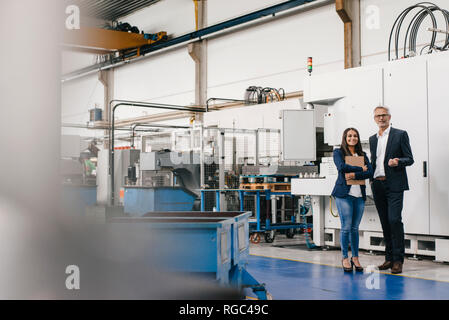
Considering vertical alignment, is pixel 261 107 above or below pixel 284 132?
above

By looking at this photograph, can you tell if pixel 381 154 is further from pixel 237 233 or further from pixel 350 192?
pixel 237 233

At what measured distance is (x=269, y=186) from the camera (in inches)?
295

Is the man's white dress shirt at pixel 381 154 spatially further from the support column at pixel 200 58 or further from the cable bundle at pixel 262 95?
the support column at pixel 200 58

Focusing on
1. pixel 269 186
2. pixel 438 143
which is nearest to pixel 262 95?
pixel 269 186

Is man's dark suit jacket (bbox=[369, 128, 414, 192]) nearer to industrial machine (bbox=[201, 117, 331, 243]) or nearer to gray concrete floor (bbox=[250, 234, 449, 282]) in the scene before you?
gray concrete floor (bbox=[250, 234, 449, 282])

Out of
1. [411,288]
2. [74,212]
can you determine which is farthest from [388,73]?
[74,212]

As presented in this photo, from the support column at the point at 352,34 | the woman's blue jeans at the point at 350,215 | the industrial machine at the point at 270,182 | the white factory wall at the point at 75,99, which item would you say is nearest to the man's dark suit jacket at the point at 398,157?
the woman's blue jeans at the point at 350,215

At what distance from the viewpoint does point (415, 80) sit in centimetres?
570

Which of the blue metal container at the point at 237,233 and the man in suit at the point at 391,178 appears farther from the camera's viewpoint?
the man in suit at the point at 391,178

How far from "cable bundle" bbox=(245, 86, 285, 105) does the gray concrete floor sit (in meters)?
3.74

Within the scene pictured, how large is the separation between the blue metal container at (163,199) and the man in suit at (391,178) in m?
4.46

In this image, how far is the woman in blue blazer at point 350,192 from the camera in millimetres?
4758

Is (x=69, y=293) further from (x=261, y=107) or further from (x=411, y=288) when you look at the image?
(x=261, y=107)
